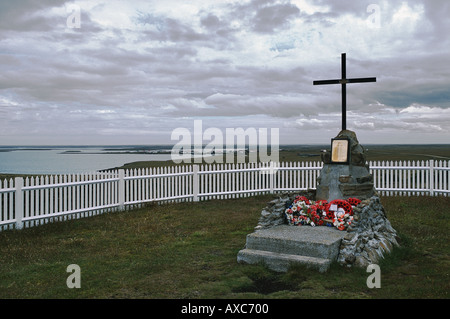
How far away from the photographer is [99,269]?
5996 mm

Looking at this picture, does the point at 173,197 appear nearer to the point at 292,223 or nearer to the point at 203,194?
the point at 203,194

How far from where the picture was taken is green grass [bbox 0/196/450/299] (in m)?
5.06

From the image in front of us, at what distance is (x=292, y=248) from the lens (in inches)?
242

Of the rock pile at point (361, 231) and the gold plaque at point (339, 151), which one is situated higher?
the gold plaque at point (339, 151)

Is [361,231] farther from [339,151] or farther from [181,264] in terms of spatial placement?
[181,264]

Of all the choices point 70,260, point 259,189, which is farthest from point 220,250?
point 259,189

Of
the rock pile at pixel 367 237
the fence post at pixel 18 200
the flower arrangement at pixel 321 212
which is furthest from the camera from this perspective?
the fence post at pixel 18 200

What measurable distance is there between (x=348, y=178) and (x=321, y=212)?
91 centimetres

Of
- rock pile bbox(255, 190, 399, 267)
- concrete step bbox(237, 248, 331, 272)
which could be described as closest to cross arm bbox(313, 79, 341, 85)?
rock pile bbox(255, 190, 399, 267)

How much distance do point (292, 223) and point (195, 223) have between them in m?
3.01

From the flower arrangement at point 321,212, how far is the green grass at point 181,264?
107cm

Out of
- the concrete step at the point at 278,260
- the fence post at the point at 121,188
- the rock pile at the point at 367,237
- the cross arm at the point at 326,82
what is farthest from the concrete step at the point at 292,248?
the fence post at the point at 121,188

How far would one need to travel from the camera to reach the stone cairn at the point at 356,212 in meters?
6.20

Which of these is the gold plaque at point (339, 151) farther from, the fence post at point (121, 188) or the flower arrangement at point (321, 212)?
the fence post at point (121, 188)
